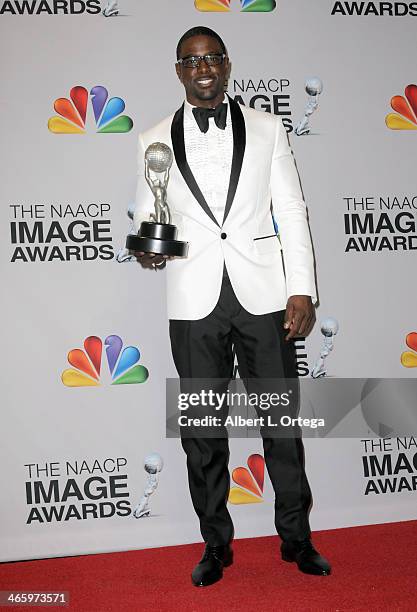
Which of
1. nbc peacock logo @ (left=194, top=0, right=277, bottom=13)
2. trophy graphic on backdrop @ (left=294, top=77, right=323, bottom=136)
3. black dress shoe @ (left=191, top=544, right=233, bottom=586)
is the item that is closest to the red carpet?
black dress shoe @ (left=191, top=544, right=233, bottom=586)

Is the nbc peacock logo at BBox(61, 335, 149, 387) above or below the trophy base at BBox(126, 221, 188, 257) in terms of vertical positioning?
below

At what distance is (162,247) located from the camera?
252 cm

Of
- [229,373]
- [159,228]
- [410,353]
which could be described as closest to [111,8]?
[159,228]

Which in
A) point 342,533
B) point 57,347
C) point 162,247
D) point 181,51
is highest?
point 181,51

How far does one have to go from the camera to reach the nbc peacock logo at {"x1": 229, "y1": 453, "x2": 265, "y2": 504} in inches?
129

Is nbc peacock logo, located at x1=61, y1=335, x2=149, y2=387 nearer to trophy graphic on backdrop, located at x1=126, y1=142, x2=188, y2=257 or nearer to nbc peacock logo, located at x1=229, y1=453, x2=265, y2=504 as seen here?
nbc peacock logo, located at x1=229, y1=453, x2=265, y2=504

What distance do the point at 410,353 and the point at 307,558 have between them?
1.16 meters

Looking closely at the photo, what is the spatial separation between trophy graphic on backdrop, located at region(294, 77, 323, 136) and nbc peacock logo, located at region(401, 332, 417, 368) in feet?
3.51

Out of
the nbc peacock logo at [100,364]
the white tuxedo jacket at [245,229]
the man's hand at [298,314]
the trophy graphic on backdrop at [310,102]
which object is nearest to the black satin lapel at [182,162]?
the white tuxedo jacket at [245,229]

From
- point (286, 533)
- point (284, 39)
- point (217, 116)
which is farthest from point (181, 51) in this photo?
point (286, 533)

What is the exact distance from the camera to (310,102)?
3262mm

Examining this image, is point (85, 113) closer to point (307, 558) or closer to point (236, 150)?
point (236, 150)

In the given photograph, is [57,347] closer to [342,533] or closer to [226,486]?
[226,486]

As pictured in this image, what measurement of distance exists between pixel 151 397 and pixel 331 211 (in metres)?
1.19
